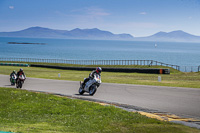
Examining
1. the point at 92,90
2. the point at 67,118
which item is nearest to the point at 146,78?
the point at 92,90

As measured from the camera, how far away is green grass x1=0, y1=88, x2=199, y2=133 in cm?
885

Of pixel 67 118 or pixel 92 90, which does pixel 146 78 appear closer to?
pixel 92 90

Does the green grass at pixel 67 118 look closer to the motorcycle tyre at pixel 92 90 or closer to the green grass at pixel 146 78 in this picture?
the motorcycle tyre at pixel 92 90

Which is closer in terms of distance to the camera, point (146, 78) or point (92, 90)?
point (92, 90)

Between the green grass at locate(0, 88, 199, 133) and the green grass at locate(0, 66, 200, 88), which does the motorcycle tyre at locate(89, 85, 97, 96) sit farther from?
the green grass at locate(0, 66, 200, 88)

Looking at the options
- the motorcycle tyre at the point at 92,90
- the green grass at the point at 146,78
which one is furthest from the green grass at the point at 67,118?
A: the green grass at the point at 146,78

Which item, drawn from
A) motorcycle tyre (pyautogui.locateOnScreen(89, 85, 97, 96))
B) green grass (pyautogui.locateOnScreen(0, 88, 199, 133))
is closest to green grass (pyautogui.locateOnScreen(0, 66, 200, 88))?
motorcycle tyre (pyautogui.locateOnScreen(89, 85, 97, 96))

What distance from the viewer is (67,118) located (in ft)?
35.6

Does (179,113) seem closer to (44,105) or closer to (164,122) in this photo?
(164,122)

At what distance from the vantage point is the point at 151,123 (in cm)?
973

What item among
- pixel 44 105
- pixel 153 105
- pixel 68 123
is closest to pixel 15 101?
pixel 44 105

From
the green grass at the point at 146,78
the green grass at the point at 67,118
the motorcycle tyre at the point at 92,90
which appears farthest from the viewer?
the green grass at the point at 146,78

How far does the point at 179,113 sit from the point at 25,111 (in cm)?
615

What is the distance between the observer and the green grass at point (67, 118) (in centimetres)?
885
